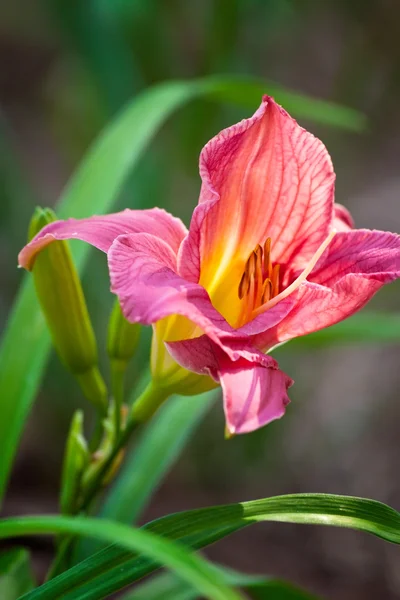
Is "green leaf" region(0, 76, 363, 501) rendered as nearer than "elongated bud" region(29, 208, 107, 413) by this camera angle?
No

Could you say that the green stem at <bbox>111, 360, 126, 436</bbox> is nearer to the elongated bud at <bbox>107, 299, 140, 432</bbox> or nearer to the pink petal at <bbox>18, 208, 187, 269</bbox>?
the elongated bud at <bbox>107, 299, 140, 432</bbox>

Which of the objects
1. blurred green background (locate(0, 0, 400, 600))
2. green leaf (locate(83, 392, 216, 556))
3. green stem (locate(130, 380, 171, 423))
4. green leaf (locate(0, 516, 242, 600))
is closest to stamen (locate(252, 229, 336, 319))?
green stem (locate(130, 380, 171, 423))

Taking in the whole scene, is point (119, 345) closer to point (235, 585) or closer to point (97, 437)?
point (97, 437)

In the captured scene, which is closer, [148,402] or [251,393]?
[251,393]

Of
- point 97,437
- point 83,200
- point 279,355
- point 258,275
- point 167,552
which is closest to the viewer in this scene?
point 167,552

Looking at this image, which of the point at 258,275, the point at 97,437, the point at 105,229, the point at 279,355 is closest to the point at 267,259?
the point at 258,275

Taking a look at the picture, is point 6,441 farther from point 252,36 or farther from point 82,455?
point 252,36
